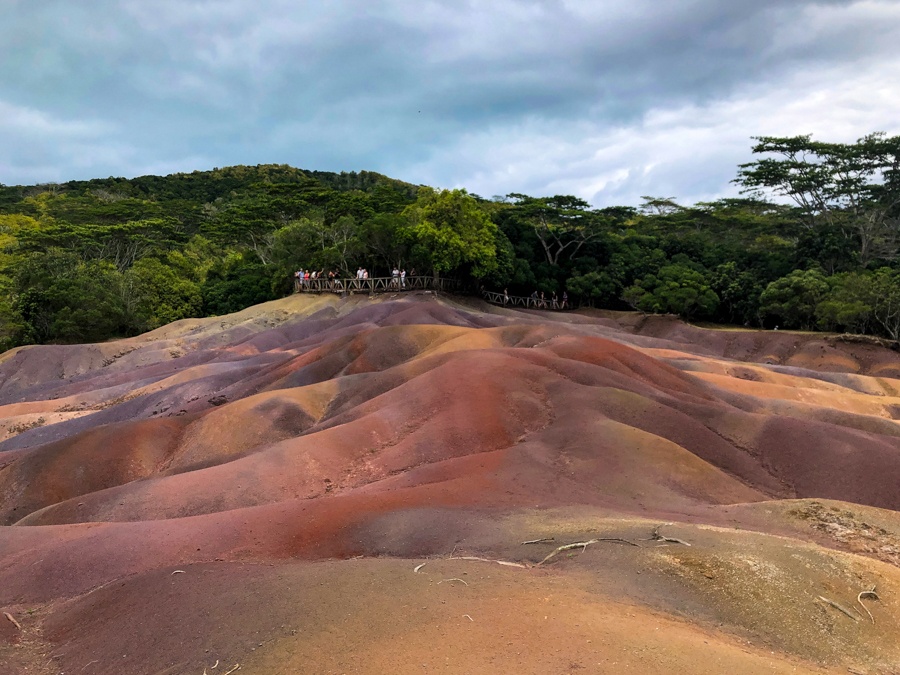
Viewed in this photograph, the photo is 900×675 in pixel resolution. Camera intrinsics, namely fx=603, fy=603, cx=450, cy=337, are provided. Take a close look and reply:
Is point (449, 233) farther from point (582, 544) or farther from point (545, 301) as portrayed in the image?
point (582, 544)

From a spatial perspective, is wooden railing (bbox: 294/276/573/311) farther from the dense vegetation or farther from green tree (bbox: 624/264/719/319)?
green tree (bbox: 624/264/719/319)

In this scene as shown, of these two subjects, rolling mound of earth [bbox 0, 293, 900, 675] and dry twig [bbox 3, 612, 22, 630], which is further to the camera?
dry twig [bbox 3, 612, 22, 630]

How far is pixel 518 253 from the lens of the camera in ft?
226

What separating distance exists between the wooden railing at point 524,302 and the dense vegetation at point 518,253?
1.31 meters

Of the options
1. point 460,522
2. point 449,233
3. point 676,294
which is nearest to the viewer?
point 460,522

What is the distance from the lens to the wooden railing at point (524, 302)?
67.0 metres

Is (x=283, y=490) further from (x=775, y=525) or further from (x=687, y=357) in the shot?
(x=687, y=357)

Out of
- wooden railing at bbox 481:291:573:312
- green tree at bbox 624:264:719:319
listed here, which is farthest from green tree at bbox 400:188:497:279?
green tree at bbox 624:264:719:319

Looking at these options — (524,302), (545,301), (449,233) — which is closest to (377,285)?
(449,233)

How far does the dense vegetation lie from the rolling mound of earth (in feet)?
71.7

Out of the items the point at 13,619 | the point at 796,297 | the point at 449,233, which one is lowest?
the point at 13,619

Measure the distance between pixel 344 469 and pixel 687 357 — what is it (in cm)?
2893

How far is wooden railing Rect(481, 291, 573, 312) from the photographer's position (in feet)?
220

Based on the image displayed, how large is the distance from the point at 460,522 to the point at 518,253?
5831 centimetres
